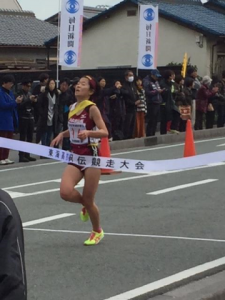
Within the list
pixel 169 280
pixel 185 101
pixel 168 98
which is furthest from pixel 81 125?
pixel 185 101

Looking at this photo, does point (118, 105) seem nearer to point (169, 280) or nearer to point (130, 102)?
point (130, 102)

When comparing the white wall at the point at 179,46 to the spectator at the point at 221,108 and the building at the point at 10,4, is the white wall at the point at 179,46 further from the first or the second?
the building at the point at 10,4

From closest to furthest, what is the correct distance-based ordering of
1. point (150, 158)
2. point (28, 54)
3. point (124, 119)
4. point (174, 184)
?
point (174, 184), point (150, 158), point (124, 119), point (28, 54)

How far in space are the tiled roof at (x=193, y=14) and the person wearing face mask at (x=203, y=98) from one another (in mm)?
8823

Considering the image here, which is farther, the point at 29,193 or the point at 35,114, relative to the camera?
the point at 35,114

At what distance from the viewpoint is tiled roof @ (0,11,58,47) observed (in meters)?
35.6

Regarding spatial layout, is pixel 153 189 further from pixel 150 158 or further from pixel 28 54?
pixel 28 54

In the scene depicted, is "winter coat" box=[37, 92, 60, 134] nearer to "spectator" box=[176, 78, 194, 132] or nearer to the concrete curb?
the concrete curb

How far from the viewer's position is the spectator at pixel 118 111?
18.5 meters

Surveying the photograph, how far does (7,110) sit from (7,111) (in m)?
0.03

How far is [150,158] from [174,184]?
384 centimetres

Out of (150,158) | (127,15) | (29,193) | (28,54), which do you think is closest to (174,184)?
(29,193)

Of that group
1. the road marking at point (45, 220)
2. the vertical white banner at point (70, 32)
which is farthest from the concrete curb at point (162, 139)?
the road marking at point (45, 220)

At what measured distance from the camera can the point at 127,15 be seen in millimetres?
32844
